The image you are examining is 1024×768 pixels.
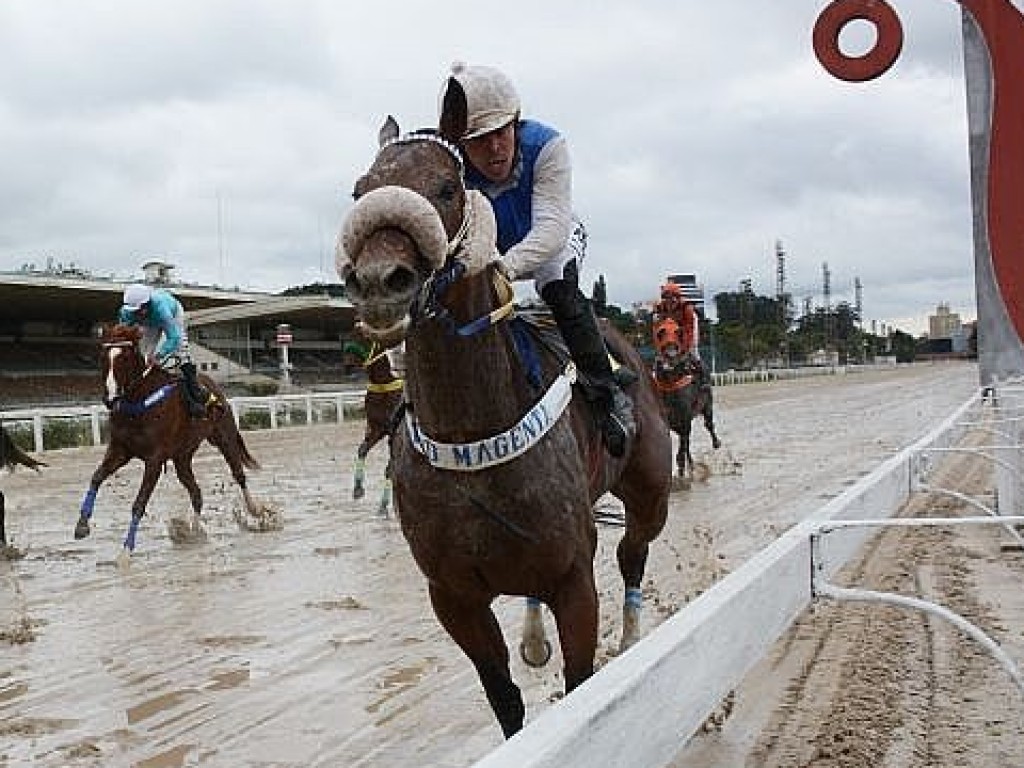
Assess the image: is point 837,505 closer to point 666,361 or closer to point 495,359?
point 495,359

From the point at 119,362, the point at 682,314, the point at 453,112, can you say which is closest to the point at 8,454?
the point at 119,362

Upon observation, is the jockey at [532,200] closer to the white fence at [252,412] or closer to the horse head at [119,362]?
the horse head at [119,362]

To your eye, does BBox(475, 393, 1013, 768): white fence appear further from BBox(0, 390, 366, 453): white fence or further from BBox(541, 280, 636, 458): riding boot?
BBox(0, 390, 366, 453): white fence

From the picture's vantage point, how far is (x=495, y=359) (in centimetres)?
341

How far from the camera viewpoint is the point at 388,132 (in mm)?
3189

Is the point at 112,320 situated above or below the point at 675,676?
above

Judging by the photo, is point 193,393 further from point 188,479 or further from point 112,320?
point 112,320

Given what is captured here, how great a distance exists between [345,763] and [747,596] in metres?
1.73

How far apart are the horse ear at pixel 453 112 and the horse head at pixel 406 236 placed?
0.37 ft

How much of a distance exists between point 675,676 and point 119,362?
7.33m

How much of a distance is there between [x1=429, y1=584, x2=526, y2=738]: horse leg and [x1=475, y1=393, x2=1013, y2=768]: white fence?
90 centimetres

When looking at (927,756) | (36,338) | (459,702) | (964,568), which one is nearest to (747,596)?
(927,756)

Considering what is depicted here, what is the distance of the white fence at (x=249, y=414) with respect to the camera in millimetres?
19266

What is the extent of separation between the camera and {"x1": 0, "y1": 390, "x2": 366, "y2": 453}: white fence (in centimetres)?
1927
